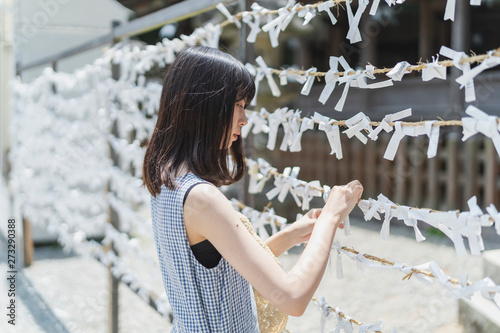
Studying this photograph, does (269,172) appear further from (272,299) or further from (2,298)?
(2,298)

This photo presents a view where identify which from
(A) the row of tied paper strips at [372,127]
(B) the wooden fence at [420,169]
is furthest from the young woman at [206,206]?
(B) the wooden fence at [420,169]

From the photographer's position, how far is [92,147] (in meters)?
3.42

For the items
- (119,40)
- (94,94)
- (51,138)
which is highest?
(119,40)

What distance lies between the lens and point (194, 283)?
1.06m

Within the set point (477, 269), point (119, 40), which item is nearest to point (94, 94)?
point (119, 40)

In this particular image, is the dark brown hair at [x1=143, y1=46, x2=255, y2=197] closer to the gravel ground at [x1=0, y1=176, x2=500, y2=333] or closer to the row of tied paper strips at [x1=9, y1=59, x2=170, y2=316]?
the row of tied paper strips at [x1=9, y1=59, x2=170, y2=316]

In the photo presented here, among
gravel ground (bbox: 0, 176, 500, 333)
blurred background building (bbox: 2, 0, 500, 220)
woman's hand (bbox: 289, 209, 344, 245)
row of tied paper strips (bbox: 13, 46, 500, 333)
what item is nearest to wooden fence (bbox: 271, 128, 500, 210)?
blurred background building (bbox: 2, 0, 500, 220)

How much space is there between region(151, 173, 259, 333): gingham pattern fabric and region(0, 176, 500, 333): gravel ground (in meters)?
1.56

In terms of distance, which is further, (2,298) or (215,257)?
(2,298)

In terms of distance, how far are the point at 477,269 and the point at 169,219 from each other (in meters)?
3.58

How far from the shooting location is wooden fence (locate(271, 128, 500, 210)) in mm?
5496

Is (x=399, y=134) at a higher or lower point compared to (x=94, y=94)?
higher

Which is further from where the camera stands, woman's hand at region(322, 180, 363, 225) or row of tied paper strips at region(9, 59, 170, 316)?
row of tied paper strips at region(9, 59, 170, 316)

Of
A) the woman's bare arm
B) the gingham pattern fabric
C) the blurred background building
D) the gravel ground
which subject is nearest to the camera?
the woman's bare arm
